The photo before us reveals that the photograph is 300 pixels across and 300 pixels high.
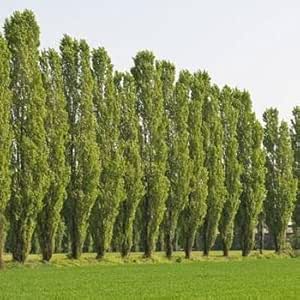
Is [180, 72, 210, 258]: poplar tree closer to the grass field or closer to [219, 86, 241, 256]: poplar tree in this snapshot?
[219, 86, 241, 256]: poplar tree

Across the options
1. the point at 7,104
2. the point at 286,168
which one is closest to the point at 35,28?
the point at 7,104

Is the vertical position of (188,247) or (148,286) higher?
(188,247)

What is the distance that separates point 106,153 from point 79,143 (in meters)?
3.24

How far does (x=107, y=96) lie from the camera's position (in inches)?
2282

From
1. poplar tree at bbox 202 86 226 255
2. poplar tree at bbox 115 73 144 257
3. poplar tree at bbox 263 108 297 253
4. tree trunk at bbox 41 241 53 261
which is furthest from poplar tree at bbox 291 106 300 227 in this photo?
tree trunk at bbox 41 241 53 261

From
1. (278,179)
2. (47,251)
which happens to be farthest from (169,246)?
(278,179)

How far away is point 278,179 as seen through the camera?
→ 255ft

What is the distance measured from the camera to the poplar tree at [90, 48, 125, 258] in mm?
54906

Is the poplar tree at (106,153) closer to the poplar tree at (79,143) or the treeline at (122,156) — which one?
the treeline at (122,156)

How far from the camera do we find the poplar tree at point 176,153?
61406mm

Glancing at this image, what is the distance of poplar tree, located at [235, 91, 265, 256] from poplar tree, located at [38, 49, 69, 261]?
24.7 m

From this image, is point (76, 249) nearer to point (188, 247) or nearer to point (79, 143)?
point (79, 143)

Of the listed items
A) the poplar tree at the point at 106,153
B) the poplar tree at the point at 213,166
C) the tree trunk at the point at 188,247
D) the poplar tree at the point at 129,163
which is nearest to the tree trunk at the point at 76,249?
the poplar tree at the point at 106,153

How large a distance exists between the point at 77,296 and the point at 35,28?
31.0 metres
